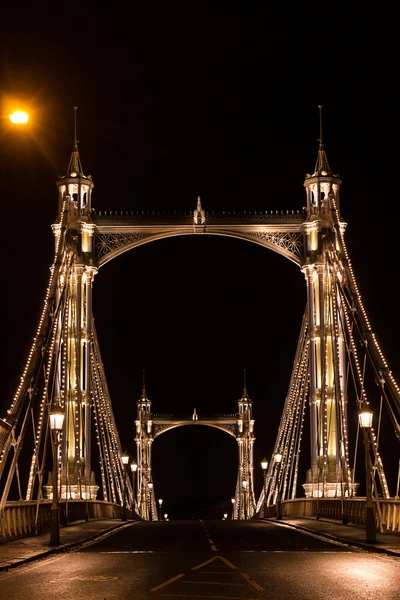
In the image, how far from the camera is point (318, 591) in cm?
1397

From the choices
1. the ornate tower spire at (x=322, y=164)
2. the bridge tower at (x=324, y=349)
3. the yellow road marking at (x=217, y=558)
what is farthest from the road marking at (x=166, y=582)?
the ornate tower spire at (x=322, y=164)

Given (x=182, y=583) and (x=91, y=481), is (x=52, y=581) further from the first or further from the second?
(x=91, y=481)

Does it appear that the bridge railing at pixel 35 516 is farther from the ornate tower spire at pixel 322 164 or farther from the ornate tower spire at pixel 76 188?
the ornate tower spire at pixel 322 164

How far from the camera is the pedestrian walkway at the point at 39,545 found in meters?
19.1

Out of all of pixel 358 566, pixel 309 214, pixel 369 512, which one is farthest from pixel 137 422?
pixel 358 566

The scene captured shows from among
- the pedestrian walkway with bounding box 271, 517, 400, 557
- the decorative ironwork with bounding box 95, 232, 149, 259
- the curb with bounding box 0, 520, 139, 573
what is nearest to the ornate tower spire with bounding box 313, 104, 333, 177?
the decorative ironwork with bounding box 95, 232, 149, 259

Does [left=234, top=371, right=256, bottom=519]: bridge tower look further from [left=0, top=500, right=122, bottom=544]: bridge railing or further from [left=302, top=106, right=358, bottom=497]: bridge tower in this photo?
[left=0, top=500, right=122, bottom=544]: bridge railing

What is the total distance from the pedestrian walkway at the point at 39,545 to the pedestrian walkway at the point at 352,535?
5622 millimetres

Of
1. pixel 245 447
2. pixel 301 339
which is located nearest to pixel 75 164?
pixel 301 339

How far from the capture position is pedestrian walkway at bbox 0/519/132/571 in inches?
750

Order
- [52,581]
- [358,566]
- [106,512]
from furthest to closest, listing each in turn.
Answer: [106,512], [358,566], [52,581]

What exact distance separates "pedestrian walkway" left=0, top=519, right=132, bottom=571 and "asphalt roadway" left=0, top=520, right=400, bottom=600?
221 mm

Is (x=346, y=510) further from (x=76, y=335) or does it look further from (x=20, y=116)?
(x=20, y=116)

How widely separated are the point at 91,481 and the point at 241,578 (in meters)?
23.9
